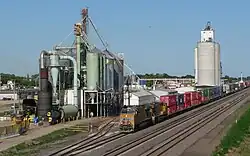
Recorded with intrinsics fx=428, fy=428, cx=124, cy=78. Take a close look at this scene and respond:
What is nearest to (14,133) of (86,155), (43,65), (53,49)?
(86,155)

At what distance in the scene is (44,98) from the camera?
59750mm

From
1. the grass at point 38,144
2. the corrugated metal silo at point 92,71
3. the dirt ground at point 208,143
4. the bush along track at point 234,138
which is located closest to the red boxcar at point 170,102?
the corrugated metal silo at point 92,71

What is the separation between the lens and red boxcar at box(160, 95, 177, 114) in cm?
6233

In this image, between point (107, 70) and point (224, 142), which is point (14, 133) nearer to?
point (224, 142)

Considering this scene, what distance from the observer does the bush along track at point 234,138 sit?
1277 inches

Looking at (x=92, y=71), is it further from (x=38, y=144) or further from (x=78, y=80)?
(x=38, y=144)

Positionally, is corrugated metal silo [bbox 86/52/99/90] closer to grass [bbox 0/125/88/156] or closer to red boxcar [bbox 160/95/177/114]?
red boxcar [bbox 160/95/177/114]

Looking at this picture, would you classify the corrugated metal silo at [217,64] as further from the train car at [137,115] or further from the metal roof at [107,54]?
the train car at [137,115]

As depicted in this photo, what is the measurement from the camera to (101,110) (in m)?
68.5

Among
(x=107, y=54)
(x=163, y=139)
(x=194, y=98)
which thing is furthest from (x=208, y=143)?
(x=194, y=98)

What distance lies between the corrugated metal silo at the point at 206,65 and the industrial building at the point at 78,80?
6922 centimetres

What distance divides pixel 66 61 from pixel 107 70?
6.91m

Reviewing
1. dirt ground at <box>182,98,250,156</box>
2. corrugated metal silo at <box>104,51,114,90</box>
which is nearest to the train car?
dirt ground at <box>182,98,250,156</box>

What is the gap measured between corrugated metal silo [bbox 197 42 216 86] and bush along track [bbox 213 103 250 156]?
8140cm
